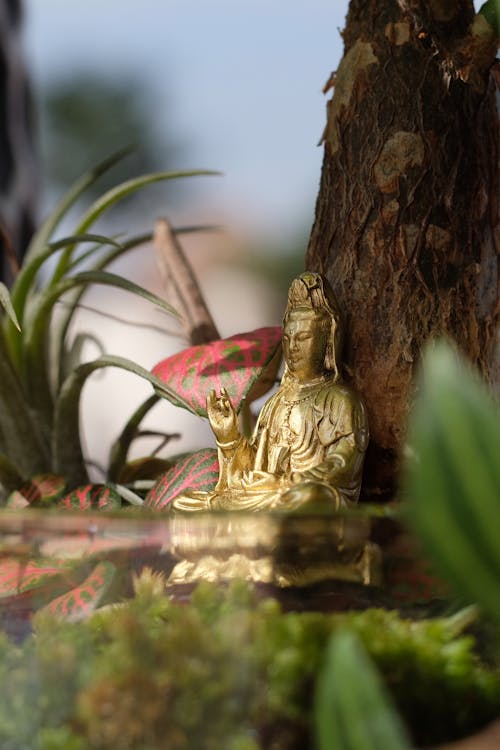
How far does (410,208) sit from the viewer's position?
0.87 m

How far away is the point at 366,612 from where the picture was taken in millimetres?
469

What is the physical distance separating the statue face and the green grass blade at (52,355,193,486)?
226 mm

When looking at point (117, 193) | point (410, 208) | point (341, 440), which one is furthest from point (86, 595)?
point (117, 193)

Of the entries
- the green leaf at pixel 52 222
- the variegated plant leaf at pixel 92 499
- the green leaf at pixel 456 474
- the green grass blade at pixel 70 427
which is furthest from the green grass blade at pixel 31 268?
the green leaf at pixel 456 474

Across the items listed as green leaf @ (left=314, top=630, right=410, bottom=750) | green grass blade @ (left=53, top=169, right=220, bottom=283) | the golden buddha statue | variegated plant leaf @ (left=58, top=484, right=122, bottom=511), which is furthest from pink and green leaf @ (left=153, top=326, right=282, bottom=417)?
green leaf @ (left=314, top=630, right=410, bottom=750)

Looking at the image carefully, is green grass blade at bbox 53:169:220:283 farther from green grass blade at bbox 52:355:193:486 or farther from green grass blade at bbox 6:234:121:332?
green grass blade at bbox 52:355:193:486

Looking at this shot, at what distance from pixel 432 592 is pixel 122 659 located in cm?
17

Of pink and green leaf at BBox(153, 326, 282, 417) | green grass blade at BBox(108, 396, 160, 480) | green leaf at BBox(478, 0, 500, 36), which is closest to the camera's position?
green leaf at BBox(478, 0, 500, 36)

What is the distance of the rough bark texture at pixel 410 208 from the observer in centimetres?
87

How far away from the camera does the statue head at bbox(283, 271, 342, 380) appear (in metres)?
0.89

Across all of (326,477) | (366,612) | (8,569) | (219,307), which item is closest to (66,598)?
(8,569)

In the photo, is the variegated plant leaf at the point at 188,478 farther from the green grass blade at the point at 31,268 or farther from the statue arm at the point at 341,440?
the green grass blade at the point at 31,268

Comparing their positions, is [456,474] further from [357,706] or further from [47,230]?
[47,230]

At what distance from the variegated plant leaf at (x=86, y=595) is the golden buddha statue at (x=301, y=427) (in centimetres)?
32
